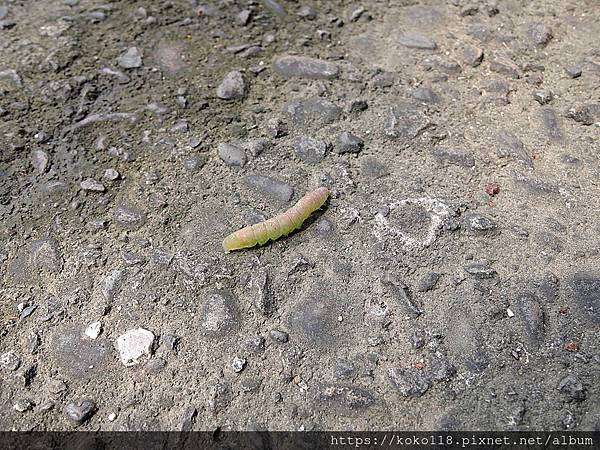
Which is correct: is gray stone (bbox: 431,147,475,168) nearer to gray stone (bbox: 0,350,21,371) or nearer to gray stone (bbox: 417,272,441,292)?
gray stone (bbox: 417,272,441,292)

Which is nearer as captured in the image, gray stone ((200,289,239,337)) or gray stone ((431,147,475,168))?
gray stone ((200,289,239,337))

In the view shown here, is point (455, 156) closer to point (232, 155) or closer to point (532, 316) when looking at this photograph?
point (532, 316)

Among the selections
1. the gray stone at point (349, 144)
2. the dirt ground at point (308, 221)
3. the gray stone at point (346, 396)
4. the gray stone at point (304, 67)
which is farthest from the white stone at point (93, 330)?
the gray stone at point (304, 67)

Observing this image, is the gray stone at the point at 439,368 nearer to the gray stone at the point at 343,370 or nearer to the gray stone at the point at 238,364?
the gray stone at the point at 343,370

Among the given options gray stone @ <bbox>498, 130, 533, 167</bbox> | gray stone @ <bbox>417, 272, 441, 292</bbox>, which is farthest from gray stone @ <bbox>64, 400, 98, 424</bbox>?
gray stone @ <bbox>498, 130, 533, 167</bbox>

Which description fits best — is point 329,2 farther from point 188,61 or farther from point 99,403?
point 99,403

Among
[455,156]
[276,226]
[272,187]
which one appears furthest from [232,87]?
[455,156]
